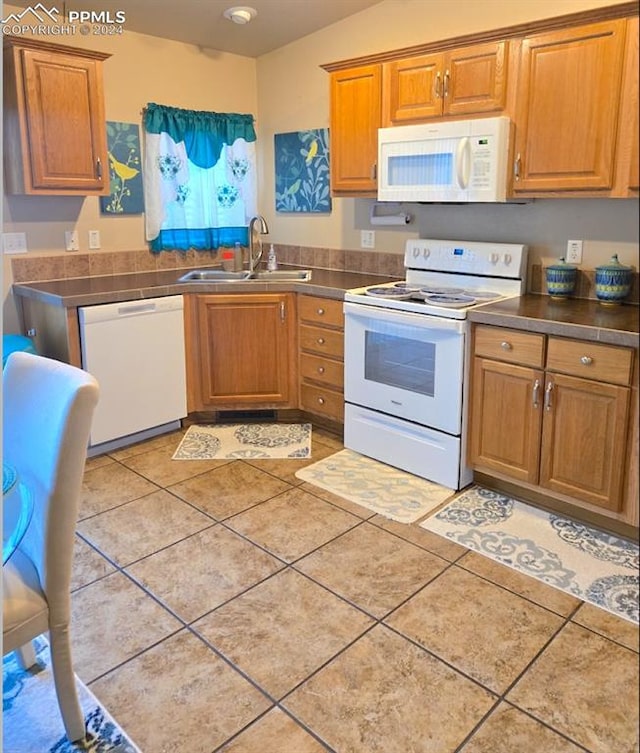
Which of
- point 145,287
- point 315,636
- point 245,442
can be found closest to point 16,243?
point 145,287

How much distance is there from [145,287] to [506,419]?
1.69m

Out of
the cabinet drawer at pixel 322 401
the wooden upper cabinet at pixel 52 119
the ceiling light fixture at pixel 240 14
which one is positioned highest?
the ceiling light fixture at pixel 240 14

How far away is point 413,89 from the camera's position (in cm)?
257

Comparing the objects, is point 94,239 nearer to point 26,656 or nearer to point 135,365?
point 135,365

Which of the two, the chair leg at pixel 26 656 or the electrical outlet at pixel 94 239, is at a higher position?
the electrical outlet at pixel 94 239

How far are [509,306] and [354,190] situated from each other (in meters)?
1.06

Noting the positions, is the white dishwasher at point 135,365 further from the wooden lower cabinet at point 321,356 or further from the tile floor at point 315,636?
the wooden lower cabinet at point 321,356

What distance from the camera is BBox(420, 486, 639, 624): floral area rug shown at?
1.49m

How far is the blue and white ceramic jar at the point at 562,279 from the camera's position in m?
1.00

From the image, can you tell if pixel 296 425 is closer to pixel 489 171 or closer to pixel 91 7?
pixel 489 171

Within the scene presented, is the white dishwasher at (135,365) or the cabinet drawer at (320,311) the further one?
the cabinet drawer at (320,311)

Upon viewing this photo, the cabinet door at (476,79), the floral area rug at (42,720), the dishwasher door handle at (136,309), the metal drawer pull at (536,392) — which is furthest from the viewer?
the dishwasher door handle at (136,309)

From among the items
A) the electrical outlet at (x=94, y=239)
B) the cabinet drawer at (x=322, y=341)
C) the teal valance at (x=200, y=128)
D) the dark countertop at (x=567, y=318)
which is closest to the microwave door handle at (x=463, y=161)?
the dark countertop at (x=567, y=318)

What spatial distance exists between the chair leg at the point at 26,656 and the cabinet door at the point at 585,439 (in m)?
1.41
